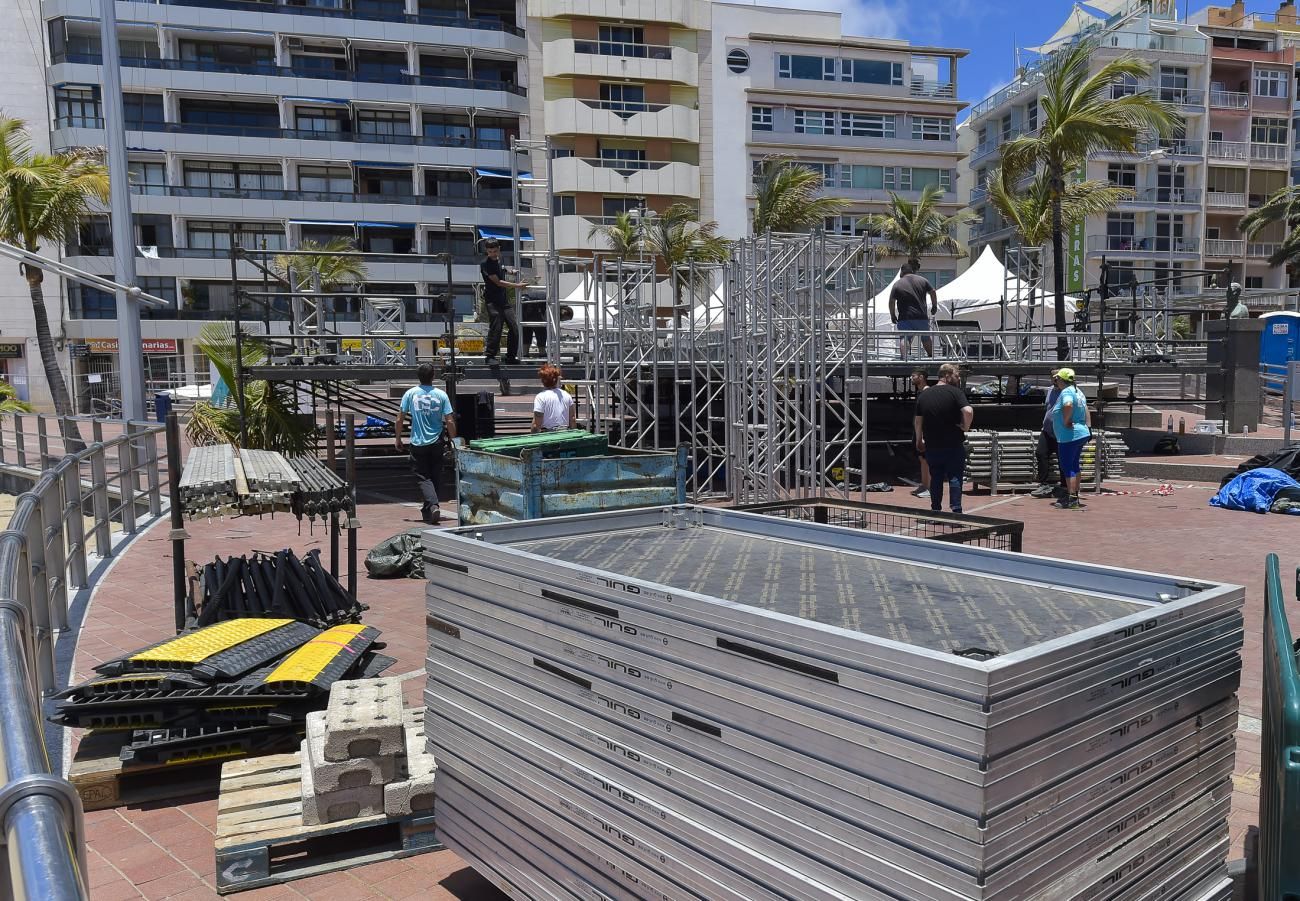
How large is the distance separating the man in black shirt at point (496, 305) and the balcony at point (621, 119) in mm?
32598

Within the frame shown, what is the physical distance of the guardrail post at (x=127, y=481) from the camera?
11344 mm

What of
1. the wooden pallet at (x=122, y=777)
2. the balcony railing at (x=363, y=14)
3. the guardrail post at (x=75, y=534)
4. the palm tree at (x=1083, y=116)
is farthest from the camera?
the balcony railing at (x=363, y=14)

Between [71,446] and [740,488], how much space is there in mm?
10240

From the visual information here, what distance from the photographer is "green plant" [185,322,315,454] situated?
15.5 metres

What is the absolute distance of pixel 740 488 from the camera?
1177 centimetres

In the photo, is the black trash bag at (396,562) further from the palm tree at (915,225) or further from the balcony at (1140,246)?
the balcony at (1140,246)

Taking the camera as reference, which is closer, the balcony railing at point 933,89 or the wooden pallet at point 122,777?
the wooden pallet at point 122,777

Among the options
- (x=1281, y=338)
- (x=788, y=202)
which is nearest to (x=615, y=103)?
(x=788, y=202)

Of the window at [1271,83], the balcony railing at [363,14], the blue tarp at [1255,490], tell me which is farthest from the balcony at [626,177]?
the blue tarp at [1255,490]

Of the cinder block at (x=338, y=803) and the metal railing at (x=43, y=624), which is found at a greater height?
the metal railing at (x=43, y=624)

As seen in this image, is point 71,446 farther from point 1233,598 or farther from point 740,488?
point 1233,598

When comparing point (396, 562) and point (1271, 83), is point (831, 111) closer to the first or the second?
point (1271, 83)

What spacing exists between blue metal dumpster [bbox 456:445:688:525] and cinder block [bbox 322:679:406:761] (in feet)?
6.93

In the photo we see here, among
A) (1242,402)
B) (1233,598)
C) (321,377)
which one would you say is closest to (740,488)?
(321,377)
